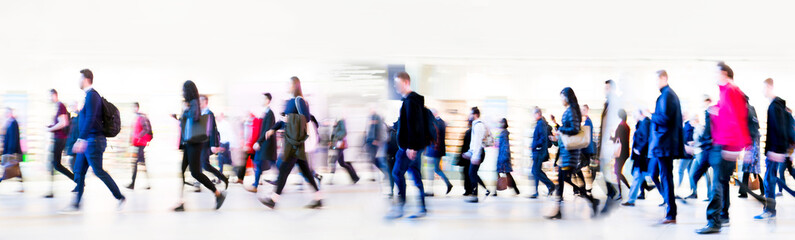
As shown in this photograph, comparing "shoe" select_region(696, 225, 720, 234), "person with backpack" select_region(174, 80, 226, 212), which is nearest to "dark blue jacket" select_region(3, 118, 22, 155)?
"person with backpack" select_region(174, 80, 226, 212)

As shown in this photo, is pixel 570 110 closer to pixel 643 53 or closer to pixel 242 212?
pixel 242 212

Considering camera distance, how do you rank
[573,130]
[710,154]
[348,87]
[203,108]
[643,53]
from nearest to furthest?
[710,154] < [573,130] < [348,87] < [203,108] < [643,53]

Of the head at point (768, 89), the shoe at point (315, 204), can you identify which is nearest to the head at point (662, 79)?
the head at point (768, 89)

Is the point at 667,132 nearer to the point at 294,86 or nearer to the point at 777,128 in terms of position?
the point at 777,128

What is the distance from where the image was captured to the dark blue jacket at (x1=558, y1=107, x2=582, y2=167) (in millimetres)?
5512

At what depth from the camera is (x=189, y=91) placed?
18.5 ft

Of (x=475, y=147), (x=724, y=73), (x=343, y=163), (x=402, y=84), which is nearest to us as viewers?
(x=724, y=73)

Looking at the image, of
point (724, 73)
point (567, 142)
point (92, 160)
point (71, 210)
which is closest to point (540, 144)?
point (567, 142)

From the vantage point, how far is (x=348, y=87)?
5.88m

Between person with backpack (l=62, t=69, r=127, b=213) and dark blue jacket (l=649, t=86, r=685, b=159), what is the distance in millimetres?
4943

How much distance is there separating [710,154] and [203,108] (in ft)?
17.4

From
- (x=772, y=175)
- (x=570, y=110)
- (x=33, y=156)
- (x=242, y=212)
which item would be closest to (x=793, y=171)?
(x=772, y=175)

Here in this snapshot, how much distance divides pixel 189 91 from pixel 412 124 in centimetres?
217

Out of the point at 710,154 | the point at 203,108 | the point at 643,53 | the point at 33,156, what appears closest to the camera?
the point at 710,154
